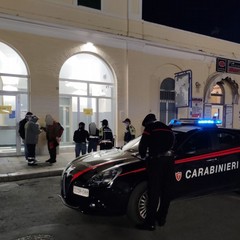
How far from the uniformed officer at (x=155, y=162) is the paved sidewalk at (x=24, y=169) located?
184 inches

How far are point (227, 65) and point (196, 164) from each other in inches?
567

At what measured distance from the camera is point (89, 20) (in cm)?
1262

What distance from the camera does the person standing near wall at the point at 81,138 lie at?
9891 millimetres

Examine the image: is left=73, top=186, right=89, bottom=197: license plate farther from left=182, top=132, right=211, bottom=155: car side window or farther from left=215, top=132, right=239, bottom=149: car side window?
left=215, top=132, right=239, bottom=149: car side window

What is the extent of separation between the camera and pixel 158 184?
172 inches

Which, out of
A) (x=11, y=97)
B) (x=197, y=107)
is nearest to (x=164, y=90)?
(x=197, y=107)

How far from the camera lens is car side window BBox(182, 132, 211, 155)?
5.22 meters

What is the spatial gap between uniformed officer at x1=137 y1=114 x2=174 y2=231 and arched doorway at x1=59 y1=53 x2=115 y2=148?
345 inches

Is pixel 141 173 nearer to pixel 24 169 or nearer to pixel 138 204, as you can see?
pixel 138 204

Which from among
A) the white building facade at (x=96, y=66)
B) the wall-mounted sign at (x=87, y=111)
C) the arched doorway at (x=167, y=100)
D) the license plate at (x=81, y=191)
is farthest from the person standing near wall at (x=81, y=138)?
the arched doorway at (x=167, y=100)

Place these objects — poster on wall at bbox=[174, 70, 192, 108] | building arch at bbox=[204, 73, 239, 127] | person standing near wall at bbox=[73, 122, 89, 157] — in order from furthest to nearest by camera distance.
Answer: building arch at bbox=[204, 73, 239, 127] → poster on wall at bbox=[174, 70, 192, 108] → person standing near wall at bbox=[73, 122, 89, 157]

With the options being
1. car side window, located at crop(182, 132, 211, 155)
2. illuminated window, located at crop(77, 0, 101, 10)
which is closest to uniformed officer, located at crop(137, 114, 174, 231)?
car side window, located at crop(182, 132, 211, 155)

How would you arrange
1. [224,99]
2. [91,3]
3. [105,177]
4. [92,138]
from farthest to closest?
[224,99]
[91,3]
[92,138]
[105,177]

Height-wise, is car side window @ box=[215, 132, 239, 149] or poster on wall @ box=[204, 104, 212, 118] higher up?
poster on wall @ box=[204, 104, 212, 118]
